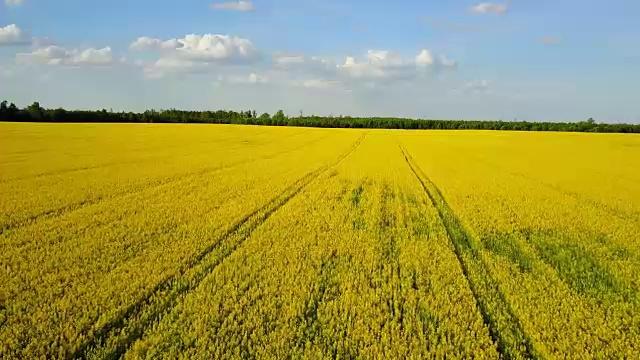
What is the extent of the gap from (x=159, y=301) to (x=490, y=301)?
14.0 feet

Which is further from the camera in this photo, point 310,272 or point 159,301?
point 310,272

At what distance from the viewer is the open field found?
5195mm

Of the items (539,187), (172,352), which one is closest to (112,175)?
(172,352)

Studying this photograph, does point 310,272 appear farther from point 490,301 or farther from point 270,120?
point 270,120

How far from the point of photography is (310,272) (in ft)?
24.1

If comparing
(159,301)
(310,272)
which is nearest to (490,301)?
(310,272)

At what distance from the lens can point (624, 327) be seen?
578 centimetres

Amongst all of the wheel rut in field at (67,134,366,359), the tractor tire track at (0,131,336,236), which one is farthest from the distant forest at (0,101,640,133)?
the wheel rut in field at (67,134,366,359)

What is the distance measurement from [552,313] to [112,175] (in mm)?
15942

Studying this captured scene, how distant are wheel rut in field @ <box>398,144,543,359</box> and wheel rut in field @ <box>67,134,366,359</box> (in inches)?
151

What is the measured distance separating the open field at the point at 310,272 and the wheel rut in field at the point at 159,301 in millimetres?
22

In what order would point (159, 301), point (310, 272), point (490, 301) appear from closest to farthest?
1. point (159, 301)
2. point (490, 301)
3. point (310, 272)

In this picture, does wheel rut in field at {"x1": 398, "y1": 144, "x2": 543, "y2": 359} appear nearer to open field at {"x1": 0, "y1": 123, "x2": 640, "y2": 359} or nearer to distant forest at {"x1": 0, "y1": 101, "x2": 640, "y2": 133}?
open field at {"x1": 0, "y1": 123, "x2": 640, "y2": 359}

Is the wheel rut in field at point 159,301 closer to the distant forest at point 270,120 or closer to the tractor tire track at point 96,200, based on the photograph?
the tractor tire track at point 96,200
